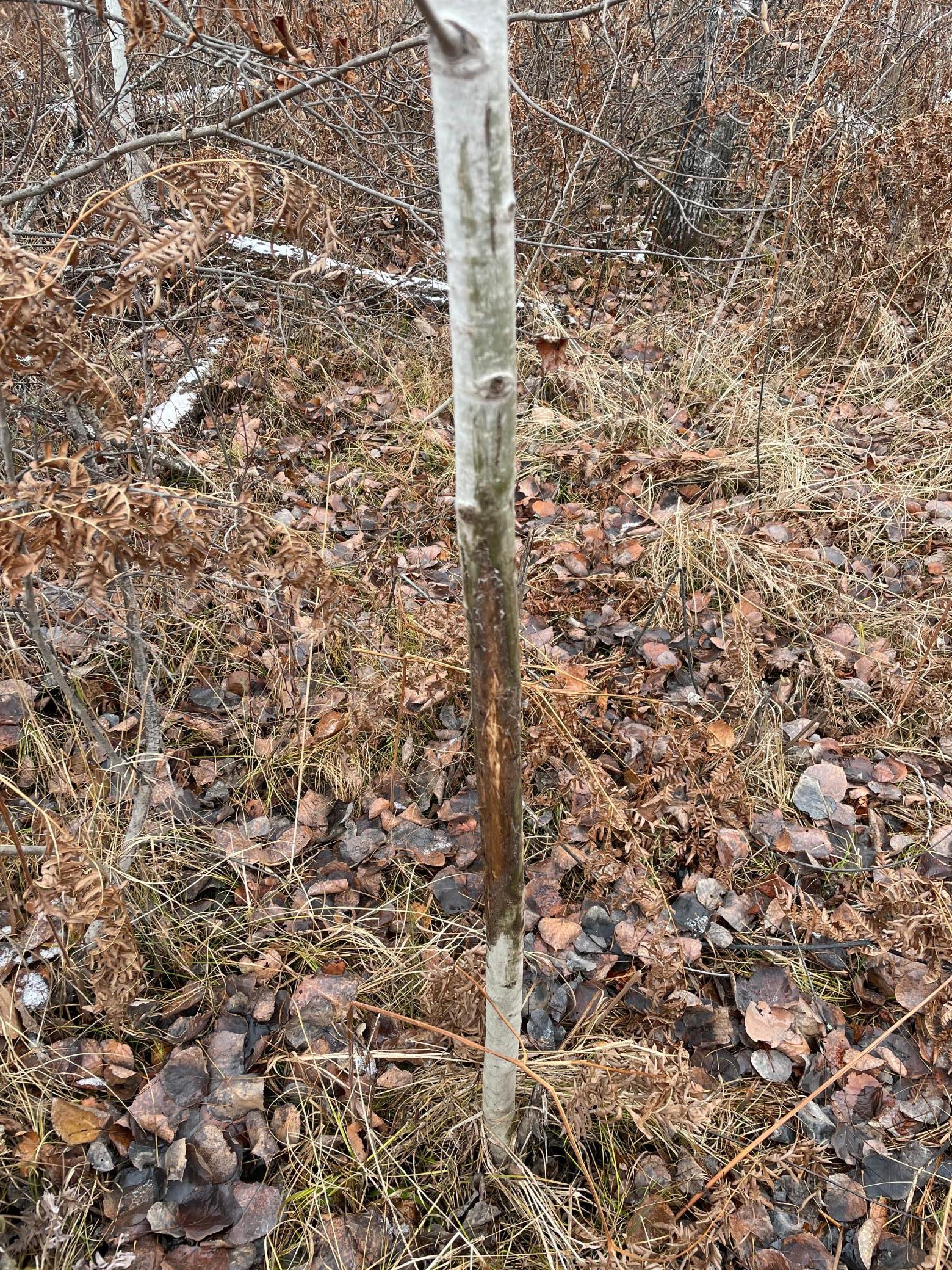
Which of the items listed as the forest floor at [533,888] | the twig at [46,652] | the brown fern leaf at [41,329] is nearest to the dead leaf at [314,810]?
the forest floor at [533,888]

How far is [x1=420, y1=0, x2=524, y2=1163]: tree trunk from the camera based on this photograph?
2.41 feet

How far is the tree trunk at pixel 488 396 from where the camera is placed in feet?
2.41

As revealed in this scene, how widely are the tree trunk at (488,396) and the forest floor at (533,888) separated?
238mm

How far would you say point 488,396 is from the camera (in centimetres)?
89

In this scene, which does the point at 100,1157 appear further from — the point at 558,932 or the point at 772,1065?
the point at 772,1065

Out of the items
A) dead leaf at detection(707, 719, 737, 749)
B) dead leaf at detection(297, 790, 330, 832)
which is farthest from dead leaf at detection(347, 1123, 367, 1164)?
dead leaf at detection(707, 719, 737, 749)

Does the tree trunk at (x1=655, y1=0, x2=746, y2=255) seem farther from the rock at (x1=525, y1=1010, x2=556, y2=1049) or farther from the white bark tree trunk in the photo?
the rock at (x1=525, y1=1010, x2=556, y2=1049)

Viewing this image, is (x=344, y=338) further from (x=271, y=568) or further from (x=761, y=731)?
(x=761, y=731)

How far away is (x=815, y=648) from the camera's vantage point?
2.56 m

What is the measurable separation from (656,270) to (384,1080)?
452cm

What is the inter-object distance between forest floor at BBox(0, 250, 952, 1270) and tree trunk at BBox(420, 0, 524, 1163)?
238 mm

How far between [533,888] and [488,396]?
1482mm

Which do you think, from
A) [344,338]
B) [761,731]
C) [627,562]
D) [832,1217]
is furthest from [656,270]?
[832,1217]

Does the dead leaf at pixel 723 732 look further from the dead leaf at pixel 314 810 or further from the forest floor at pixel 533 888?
the dead leaf at pixel 314 810
